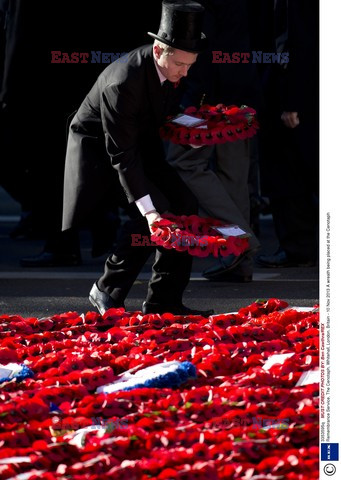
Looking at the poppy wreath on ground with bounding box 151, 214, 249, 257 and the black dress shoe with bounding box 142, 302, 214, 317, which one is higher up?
the poppy wreath on ground with bounding box 151, 214, 249, 257

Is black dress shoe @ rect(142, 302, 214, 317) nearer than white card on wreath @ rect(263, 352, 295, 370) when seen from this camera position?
No

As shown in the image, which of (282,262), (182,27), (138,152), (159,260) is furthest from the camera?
(282,262)

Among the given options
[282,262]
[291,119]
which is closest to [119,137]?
[291,119]

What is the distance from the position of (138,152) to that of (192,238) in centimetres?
54

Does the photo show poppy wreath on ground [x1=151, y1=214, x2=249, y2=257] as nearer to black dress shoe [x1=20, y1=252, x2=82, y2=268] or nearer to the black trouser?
the black trouser

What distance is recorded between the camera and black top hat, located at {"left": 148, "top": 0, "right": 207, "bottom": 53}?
20.4 feet

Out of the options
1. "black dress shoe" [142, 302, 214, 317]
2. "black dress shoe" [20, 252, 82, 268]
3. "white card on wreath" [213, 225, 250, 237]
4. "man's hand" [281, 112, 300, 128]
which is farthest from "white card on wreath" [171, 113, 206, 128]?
"black dress shoe" [20, 252, 82, 268]

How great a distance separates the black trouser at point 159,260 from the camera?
6574 millimetres

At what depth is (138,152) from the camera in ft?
21.1

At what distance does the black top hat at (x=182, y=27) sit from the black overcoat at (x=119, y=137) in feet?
0.58

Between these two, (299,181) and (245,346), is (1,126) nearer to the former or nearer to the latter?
(299,181)

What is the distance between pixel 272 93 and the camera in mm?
9125

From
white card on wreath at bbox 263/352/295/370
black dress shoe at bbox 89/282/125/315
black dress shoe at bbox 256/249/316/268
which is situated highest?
white card on wreath at bbox 263/352/295/370

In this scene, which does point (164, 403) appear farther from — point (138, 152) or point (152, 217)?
point (138, 152)
